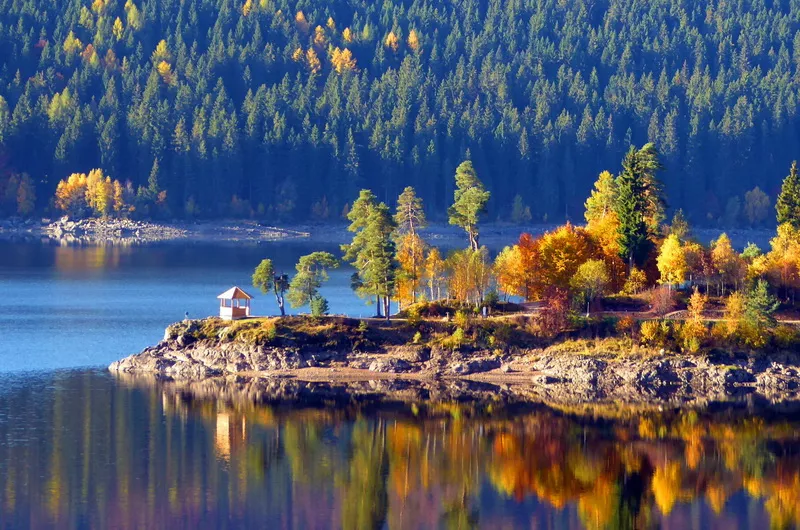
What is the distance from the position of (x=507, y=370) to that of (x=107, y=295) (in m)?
47.7

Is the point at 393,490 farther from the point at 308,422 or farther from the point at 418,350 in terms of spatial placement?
the point at 418,350

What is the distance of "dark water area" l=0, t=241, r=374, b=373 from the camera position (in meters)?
87.8

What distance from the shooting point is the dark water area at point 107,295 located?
87812 mm

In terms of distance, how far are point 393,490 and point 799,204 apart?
49879 mm

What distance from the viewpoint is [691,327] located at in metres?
77.6

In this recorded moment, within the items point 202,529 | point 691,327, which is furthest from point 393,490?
point 691,327

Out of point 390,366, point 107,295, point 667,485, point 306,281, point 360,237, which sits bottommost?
point 667,485

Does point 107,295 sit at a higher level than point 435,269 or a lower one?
lower

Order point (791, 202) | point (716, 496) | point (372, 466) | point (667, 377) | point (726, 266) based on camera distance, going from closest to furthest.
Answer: point (716, 496)
point (372, 466)
point (667, 377)
point (726, 266)
point (791, 202)

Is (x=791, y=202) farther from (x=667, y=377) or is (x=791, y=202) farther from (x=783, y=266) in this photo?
(x=667, y=377)

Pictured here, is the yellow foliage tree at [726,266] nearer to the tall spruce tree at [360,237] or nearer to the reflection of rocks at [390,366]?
the tall spruce tree at [360,237]

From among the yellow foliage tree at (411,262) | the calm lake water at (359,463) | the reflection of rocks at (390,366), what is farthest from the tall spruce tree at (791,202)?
the reflection of rocks at (390,366)

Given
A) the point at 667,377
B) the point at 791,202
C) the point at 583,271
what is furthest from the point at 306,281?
the point at 791,202

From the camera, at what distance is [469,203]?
93.6m
